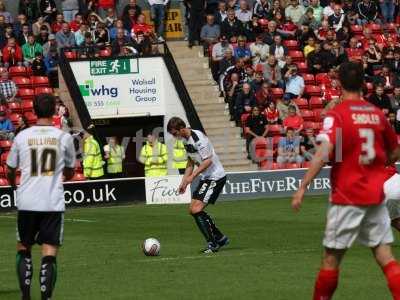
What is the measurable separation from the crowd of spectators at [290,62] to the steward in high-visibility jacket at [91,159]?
439 cm

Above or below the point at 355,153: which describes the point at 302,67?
below

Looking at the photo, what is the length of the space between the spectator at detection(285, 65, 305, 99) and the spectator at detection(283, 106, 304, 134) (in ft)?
6.35

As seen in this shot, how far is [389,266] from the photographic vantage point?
33.2ft

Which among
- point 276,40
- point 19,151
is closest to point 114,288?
point 19,151

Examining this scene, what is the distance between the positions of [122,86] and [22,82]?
9.78ft

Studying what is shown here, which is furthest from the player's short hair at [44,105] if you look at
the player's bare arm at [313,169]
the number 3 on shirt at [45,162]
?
the player's bare arm at [313,169]

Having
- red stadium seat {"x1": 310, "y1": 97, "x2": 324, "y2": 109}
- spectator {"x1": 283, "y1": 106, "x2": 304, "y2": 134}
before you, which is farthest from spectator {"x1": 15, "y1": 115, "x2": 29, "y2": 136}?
red stadium seat {"x1": 310, "y1": 97, "x2": 324, "y2": 109}

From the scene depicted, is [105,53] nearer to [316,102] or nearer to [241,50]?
[241,50]

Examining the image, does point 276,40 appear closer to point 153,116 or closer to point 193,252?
point 153,116

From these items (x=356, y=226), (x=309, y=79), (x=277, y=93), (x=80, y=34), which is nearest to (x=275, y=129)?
(x=277, y=93)

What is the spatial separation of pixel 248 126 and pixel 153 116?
329cm

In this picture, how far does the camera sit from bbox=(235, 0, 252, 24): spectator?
3622cm

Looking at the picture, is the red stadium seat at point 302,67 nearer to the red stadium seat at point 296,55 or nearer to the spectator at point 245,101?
the red stadium seat at point 296,55

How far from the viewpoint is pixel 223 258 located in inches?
639
